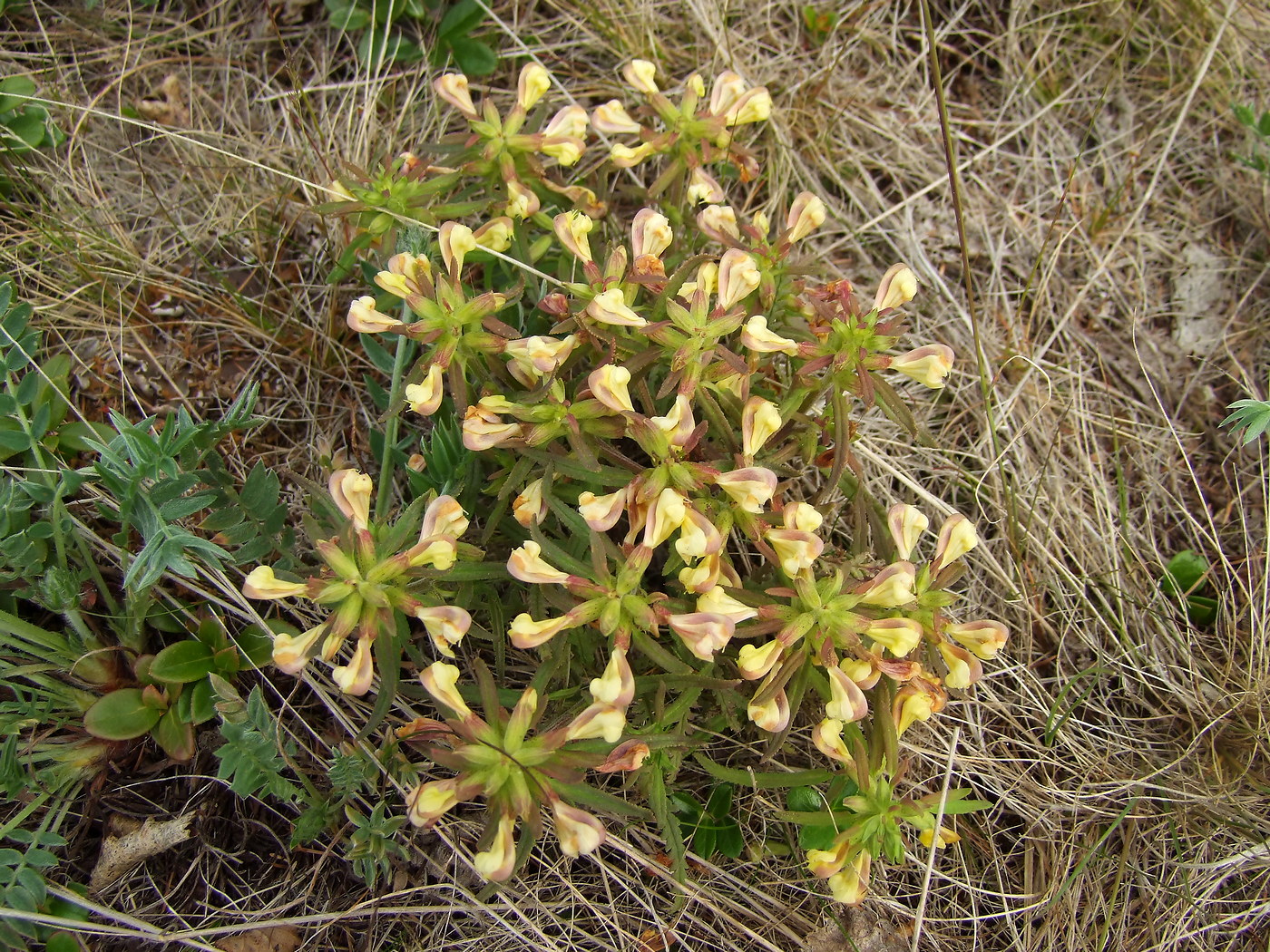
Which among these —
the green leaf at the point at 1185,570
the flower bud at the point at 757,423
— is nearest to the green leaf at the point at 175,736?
the flower bud at the point at 757,423

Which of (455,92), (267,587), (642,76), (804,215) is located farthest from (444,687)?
(642,76)

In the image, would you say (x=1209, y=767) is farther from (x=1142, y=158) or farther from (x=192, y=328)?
(x=192, y=328)

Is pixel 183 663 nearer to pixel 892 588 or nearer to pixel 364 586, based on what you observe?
pixel 364 586

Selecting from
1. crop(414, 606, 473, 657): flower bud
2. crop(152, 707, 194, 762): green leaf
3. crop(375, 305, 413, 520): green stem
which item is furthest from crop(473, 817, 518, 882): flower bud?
crop(152, 707, 194, 762): green leaf

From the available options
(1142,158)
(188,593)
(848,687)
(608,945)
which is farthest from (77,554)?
(1142,158)

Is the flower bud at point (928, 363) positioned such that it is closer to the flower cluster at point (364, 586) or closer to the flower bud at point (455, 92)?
the flower cluster at point (364, 586)

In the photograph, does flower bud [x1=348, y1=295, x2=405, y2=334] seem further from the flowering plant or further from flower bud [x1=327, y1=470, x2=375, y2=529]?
flower bud [x1=327, y1=470, x2=375, y2=529]

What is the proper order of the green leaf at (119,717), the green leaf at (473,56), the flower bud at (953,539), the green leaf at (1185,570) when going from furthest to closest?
the green leaf at (473,56), the green leaf at (1185,570), the green leaf at (119,717), the flower bud at (953,539)
